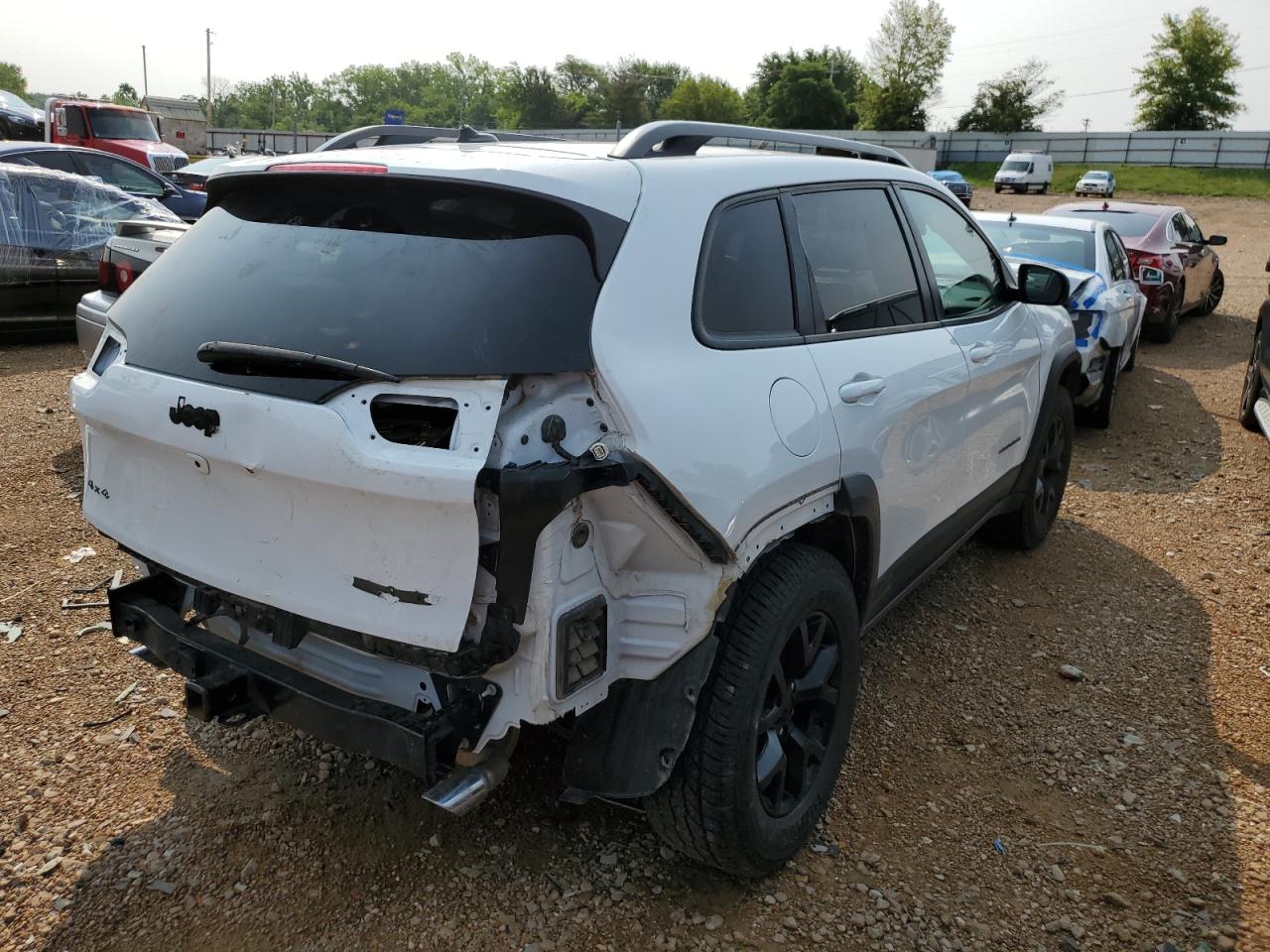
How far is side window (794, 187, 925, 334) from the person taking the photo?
2.96 m

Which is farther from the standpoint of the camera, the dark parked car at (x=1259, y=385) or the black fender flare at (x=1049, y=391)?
the dark parked car at (x=1259, y=385)

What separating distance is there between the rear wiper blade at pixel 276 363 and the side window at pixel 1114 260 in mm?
7808

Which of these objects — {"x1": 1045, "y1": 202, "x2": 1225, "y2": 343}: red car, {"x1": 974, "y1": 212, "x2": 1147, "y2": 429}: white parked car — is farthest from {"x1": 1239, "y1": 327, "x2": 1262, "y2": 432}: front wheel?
{"x1": 1045, "y1": 202, "x2": 1225, "y2": 343}: red car

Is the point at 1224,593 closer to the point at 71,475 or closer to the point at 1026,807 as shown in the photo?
the point at 1026,807

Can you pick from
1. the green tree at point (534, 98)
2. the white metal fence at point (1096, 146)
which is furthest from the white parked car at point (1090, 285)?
the green tree at point (534, 98)

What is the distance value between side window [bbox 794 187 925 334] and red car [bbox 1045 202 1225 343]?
799 cm

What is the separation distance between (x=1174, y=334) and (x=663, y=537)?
12.3 metres

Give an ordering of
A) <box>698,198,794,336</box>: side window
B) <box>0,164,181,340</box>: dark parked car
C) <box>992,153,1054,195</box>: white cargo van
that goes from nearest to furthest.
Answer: <box>698,198,794,336</box>: side window, <box>0,164,181,340</box>: dark parked car, <box>992,153,1054,195</box>: white cargo van

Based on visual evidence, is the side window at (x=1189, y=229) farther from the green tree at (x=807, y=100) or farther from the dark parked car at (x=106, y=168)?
the green tree at (x=807, y=100)

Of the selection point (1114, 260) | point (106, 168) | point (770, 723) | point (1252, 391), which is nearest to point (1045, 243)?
point (1114, 260)

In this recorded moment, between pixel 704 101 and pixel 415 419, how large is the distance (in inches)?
3669

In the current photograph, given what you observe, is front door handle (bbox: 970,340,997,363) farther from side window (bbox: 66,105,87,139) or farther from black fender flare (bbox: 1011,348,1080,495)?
side window (bbox: 66,105,87,139)

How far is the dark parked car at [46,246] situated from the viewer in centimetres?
830

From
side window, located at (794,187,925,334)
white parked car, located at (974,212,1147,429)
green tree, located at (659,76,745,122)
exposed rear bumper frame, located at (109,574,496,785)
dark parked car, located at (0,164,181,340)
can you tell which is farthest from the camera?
green tree, located at (659,76,745,122)
